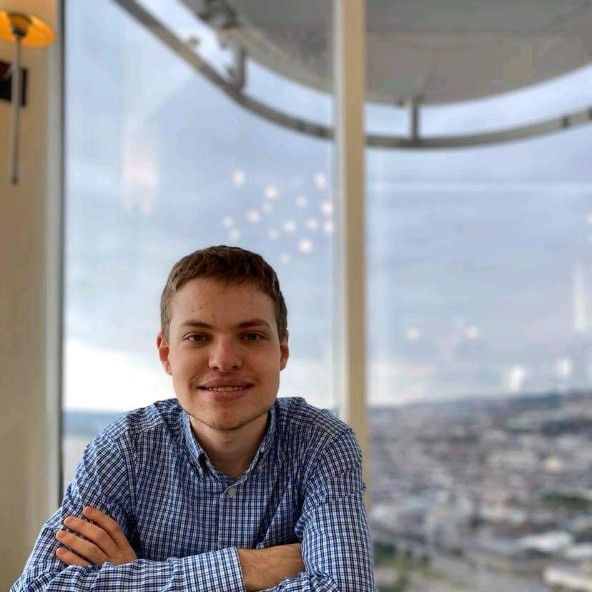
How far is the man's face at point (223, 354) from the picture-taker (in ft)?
4.49

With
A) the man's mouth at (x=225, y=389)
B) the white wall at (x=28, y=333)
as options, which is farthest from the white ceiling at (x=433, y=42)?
the man's mouth at (x=225, y=389)

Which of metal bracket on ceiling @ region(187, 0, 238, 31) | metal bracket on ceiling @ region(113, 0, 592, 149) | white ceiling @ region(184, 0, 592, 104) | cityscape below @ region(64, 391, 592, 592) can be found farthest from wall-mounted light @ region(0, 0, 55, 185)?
cityscape below @ region(64, 391, 592, 592)

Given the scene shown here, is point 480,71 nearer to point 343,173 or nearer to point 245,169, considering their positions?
point 343,173

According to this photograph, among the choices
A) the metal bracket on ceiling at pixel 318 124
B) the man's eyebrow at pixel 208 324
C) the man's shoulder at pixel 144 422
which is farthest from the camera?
the metal bracket on ceiling at pixel 318 124

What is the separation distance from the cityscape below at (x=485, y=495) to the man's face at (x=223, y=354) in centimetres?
137

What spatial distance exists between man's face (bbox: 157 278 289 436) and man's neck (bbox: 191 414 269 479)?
0.08 ft

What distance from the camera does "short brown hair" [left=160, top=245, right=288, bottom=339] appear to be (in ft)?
4.65

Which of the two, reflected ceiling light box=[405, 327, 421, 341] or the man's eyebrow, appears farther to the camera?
reflected ceiling light box=[405, 327, 421, 341]

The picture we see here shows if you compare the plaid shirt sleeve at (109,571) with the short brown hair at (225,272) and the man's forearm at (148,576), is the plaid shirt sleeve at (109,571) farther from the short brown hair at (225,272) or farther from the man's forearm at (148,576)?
the short brown hair at (225,272)

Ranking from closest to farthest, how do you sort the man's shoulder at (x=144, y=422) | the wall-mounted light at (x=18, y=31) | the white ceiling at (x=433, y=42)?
the man's shoulder at (x=144, y=422), the wall-mounted light at (x=18, y=31), the white ceiling at (x=433, y=42)

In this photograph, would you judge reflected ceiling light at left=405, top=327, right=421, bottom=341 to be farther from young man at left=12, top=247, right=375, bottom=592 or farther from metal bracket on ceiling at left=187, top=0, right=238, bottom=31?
metal bracket on ceiling at left=187, top=0, right=238, bottom=31

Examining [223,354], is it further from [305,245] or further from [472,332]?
[472,332]

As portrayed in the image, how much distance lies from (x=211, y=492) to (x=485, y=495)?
1757mm

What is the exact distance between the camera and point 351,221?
7.85ft
